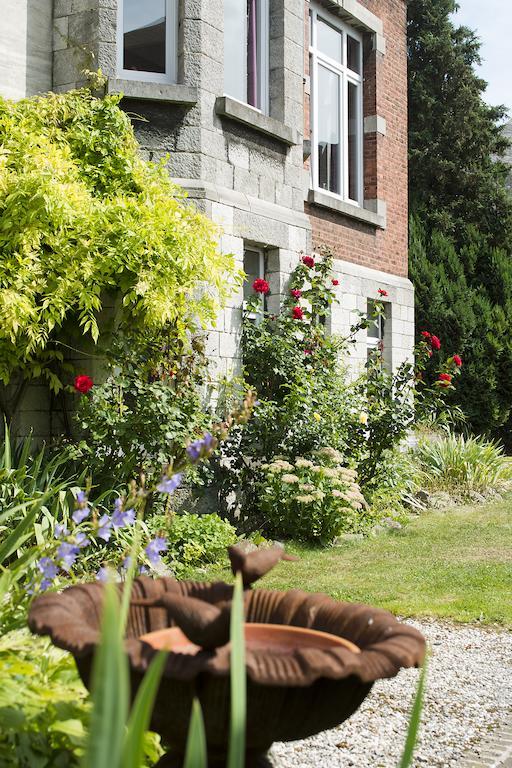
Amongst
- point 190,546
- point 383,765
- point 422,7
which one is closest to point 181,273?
point 190,546

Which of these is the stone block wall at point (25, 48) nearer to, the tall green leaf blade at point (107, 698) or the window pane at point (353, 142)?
the window pane at point (353, 142)

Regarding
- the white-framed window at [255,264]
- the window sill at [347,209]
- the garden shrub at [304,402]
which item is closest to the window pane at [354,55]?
the window sill at [347,209]

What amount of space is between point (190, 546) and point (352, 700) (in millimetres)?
4456

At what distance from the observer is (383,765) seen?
10.1 ft

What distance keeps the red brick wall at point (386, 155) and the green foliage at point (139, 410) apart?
13.9ft

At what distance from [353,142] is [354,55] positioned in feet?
3.73

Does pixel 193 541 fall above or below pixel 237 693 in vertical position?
below

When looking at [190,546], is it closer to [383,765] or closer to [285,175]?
[383,765]

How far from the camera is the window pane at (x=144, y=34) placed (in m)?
8.05

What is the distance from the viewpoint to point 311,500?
7215 millimetres

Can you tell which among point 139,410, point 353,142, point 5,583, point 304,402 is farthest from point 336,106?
point 5,583

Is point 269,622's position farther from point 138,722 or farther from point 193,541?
point 193,541

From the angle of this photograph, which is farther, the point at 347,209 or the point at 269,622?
the point at 347,209

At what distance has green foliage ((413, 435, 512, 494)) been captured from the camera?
1072 centimetres
